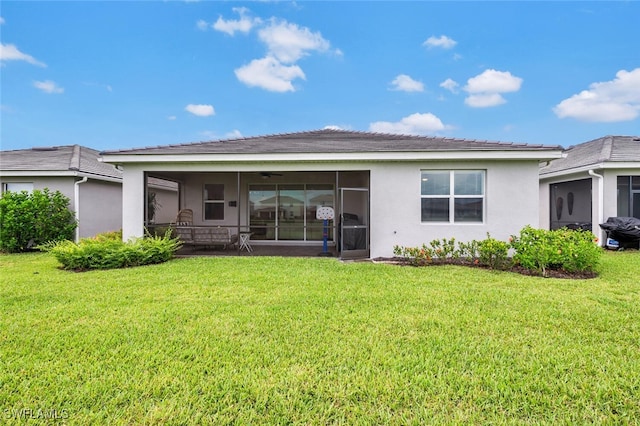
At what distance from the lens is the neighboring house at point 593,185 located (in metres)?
11.2

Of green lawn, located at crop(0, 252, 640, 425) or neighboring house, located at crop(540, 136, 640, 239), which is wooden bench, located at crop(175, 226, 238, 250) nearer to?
green lawn, located at crop(0, 252, 640, 425)

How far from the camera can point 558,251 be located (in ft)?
22.4

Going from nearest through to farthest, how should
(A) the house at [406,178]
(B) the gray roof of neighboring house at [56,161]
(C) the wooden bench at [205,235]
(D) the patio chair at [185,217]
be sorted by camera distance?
(A) the house at [406,178], (C) the wooden bench at [205,235], (B) the gray roof of neighboring house at [56,161], (D) the patio chair at [185,217]

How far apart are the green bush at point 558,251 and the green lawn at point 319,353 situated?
1.07m

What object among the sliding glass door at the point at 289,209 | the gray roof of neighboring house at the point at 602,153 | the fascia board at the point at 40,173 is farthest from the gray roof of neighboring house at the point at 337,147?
the gray roof of neighboring house at the point at 602,153

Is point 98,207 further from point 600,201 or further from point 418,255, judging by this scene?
point 600,201

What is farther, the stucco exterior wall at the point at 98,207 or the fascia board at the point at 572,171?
the stucco exterior wall at the point at 98,207

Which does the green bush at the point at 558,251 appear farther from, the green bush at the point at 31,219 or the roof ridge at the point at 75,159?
the roof ridge at the point at 75,159

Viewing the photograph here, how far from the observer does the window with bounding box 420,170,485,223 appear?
881 centimetres

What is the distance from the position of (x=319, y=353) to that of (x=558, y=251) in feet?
21.2

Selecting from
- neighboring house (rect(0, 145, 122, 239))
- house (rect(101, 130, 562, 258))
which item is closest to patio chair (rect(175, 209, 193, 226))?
house (rect(101, 130, 562, 258))

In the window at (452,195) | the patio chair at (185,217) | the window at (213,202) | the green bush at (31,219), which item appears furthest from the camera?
the window at (213,202)

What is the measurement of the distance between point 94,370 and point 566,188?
1777cm

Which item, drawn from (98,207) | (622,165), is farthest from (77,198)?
(622,165)
